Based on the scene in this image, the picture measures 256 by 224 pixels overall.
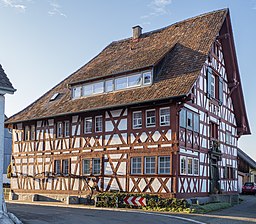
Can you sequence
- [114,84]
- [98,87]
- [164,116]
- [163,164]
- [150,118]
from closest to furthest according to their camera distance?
[163,164] < [164,116] < [150,118] < [114,84] < [98,87]

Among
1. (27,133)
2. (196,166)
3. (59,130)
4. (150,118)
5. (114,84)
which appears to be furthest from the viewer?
(27,133)

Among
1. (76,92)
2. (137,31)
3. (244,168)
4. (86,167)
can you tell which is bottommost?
(86,167)

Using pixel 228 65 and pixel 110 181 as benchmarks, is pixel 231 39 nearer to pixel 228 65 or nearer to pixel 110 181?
pixel 228 65

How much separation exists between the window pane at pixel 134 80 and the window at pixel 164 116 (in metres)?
3.02

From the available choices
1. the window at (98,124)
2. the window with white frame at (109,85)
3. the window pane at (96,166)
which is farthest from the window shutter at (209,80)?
the window pane at (96,166)

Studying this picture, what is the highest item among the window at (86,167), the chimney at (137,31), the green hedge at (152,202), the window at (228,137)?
the chimney at (137,31)

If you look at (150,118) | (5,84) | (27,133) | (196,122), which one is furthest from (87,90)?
(5,84)

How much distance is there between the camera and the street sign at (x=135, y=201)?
23.7 m

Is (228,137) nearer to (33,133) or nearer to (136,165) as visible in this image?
(136,165)

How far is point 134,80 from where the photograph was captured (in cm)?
2736

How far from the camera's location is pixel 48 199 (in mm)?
29938

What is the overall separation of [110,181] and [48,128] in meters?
7.09

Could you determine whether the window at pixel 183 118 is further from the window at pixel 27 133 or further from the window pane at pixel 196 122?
the window at pixel 27 133

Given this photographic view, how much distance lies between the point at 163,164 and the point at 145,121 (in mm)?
2785
